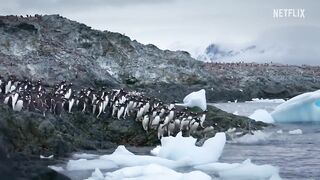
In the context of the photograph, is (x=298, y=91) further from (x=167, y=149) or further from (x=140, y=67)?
(x=167, y=149)

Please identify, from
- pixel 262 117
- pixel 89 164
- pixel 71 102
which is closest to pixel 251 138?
pixel 71 102

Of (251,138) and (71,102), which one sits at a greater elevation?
(71,102)

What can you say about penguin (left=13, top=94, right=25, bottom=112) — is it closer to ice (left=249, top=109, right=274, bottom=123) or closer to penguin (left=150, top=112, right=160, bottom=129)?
penguin (left=150, top=112, right=160, bottom=129)

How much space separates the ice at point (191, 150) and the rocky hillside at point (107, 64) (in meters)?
24.7

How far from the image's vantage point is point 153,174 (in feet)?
41.4

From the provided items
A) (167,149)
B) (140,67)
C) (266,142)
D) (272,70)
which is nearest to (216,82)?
(140,67)

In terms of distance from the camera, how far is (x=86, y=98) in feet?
71.7

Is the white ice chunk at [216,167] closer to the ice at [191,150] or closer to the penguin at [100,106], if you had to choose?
the ice at [191,150]

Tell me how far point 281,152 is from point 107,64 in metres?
37.2

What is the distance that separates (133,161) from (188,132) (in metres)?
6.29

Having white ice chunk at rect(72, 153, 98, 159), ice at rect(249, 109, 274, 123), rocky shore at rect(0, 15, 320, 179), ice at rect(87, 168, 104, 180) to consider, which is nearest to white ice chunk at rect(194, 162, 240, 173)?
ice at rect(87, 168, 104, 180)

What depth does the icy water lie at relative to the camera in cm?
1473

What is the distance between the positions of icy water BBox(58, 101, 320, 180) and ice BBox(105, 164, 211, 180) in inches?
40.7

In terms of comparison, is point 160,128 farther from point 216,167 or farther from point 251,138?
point 216,167
